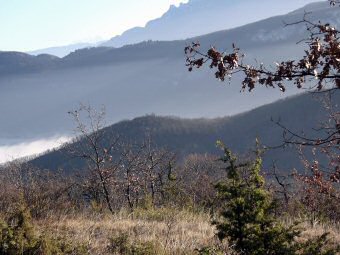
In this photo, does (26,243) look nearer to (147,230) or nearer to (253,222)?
(253,222)

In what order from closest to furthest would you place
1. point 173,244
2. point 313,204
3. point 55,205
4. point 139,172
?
point 173,244, point 55,205, point 313,204, point 139,172

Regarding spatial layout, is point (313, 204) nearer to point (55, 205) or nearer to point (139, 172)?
point (55, 205)

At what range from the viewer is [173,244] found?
6.33m

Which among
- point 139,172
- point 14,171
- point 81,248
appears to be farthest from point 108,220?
point 14,171

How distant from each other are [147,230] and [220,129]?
158 m

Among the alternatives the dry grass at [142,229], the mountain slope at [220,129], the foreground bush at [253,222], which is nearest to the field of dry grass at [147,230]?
the dry grass at [142,229]

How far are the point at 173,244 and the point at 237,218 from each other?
2.01 m

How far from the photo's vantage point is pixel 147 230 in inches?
300

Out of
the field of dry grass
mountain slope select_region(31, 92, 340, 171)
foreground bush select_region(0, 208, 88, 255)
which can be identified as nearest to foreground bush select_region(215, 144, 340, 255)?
the field of dry grass

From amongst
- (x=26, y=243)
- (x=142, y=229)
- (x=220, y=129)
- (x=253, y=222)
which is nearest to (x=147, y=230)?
(x=142, y=229)

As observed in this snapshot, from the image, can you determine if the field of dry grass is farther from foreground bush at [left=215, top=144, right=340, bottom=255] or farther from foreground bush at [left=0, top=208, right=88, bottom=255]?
foreground bush at [left=215, top=144, right=340, bottom=255]

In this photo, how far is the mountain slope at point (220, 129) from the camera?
146125mm

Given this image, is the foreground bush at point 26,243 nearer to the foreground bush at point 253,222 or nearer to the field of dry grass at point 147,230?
the field of dry grass at point 147,230

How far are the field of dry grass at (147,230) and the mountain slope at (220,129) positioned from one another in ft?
429
